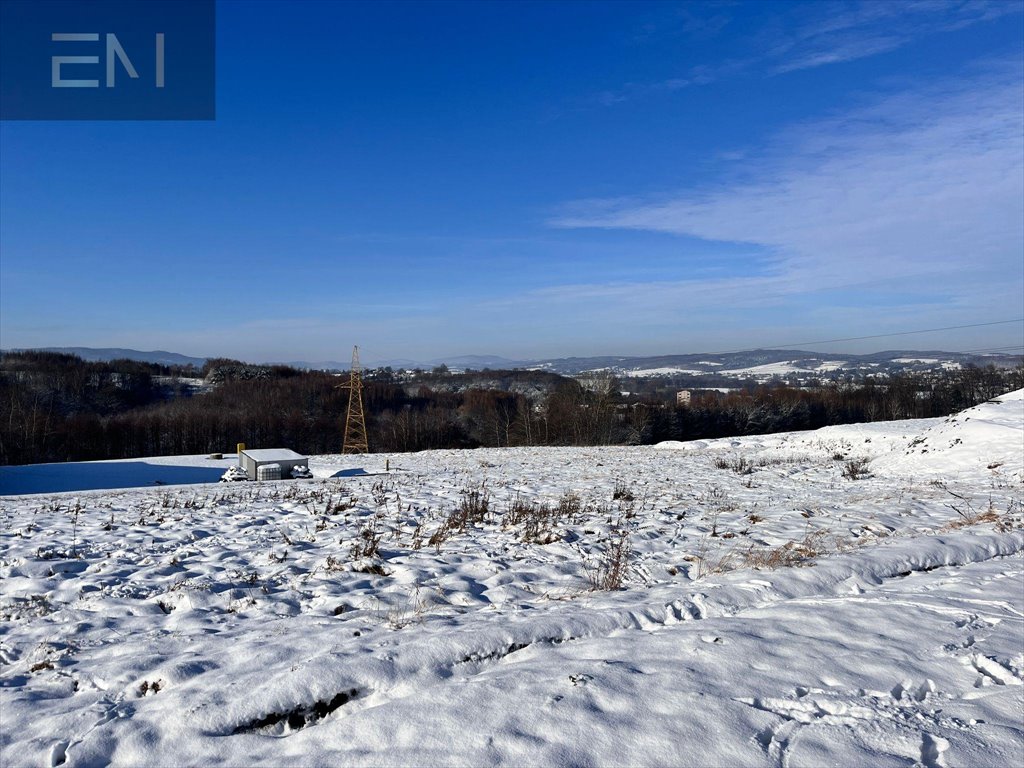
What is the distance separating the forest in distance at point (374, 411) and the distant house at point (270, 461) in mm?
24619

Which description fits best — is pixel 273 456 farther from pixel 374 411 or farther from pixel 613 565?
pixel 374 411

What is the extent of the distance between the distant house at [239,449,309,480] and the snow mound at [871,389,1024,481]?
21.0 meters

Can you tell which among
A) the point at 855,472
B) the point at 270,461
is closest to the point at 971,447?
the point at 855,472

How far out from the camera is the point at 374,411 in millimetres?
81500

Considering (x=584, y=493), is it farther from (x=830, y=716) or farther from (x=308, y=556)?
(x=830, y=716)

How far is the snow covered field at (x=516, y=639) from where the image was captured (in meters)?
2.98

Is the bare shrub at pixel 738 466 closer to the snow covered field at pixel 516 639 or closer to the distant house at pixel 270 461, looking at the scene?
the snow covered field at pixel 516 639

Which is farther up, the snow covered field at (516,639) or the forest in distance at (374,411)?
the snow covered field at (516,639)

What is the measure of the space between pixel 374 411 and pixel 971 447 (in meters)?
72.9

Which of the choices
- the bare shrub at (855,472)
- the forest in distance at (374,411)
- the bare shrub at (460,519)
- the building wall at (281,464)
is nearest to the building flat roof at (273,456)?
the building wall at (281,464)

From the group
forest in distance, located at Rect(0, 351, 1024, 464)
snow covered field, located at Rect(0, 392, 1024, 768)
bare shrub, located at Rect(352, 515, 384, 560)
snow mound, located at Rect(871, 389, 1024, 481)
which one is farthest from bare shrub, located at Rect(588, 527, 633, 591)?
forest in distance, located at Rect(0, 351, 1024, 464)

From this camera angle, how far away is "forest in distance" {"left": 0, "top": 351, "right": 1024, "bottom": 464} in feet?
176

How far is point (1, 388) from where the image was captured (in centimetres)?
6631

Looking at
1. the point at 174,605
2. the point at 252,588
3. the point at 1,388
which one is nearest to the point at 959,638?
the point at 252,588
